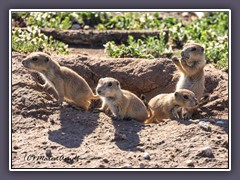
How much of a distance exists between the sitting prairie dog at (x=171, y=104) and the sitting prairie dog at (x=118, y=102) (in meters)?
0.29

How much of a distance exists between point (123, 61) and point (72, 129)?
278 cm

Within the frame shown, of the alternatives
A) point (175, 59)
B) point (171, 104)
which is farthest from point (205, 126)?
point (175, 59)

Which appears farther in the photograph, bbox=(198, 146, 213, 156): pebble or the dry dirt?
bbox=(198, 146, 213, 156): pebble

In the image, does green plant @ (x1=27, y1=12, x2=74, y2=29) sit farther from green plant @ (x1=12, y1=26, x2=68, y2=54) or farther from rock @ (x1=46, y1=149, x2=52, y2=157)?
rock @ (x1=46, y1=149, x2=52, y2=157)

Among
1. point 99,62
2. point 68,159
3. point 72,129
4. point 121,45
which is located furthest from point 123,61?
point 68,159

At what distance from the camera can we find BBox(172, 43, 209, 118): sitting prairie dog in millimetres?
12219

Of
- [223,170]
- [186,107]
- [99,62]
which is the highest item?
[99,62]

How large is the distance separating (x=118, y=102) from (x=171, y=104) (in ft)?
3.18

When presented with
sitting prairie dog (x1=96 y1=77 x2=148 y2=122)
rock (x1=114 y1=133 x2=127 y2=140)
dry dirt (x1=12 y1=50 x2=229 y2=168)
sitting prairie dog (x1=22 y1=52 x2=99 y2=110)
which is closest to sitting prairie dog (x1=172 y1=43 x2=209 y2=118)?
dry dirt (x1=12 y1=50 x2=229 y2=168)

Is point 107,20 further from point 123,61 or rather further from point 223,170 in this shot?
point 223,170

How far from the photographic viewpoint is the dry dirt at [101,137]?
9.62 m

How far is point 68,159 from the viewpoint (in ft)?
31.5

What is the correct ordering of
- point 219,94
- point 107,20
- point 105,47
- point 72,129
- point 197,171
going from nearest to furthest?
point 197,171
point 72,129
point 219,94
point 105,47
point 107,20

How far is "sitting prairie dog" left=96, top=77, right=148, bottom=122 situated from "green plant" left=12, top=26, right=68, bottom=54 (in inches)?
90.0
